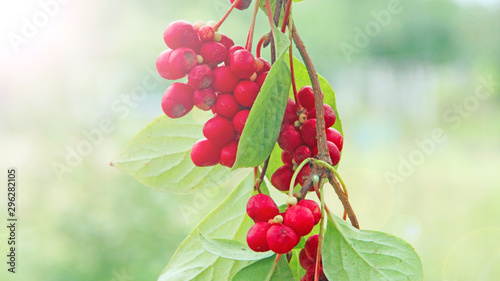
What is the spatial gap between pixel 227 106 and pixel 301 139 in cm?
5

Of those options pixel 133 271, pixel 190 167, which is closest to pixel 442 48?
pixel 133 271

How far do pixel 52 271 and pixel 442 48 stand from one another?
2.40m

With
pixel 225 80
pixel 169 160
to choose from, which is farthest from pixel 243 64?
pixel 169 160

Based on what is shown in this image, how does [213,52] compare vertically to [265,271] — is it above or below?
above

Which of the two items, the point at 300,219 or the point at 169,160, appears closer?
the point at 300,219

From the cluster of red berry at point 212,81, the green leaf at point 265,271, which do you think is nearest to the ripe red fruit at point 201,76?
the cluster of red berry at point 212,81

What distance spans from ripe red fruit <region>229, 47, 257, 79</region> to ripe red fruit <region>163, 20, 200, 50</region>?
0.03 metres

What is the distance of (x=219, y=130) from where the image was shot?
279 millimetres

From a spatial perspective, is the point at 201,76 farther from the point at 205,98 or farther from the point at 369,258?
the point at 369,258

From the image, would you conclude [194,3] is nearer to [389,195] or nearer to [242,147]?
[389,195]

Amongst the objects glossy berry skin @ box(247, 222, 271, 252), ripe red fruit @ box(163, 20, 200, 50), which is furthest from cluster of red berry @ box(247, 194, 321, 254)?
ripe red fruit @ box(163, 20, 200, 50)

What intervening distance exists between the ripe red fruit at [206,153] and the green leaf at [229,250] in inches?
1.9

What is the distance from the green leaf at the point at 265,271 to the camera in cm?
28

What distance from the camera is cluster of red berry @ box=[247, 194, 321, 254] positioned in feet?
0.83
